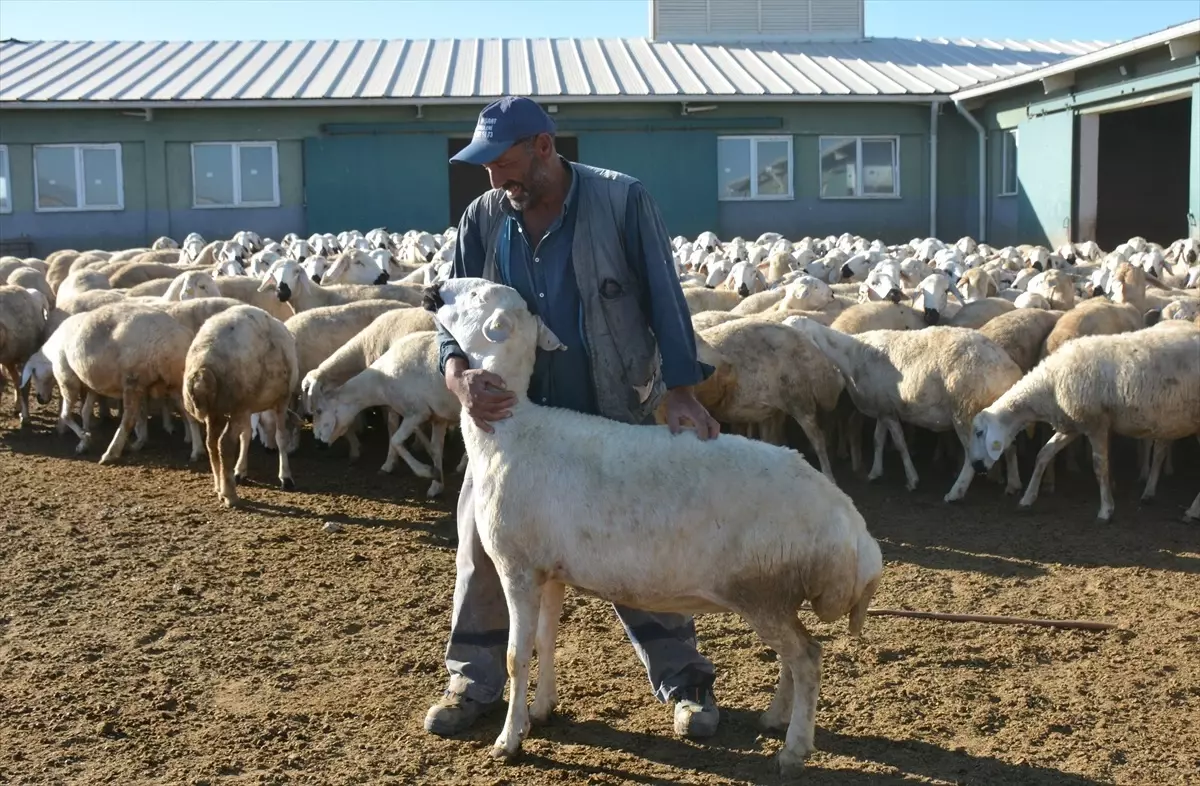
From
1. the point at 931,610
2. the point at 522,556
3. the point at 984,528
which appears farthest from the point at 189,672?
the point at 984,528

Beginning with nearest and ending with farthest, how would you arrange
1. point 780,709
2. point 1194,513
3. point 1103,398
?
point 780,709 → point 1194,513 → point 1103,398

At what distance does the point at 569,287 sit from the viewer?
4613mm

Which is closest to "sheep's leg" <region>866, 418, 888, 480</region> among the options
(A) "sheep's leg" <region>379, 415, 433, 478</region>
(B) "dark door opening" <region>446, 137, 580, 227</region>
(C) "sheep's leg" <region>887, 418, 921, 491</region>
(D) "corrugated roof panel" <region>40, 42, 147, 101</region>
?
(C) "sheep's leg" <region>887, 418, 921, 491</region>

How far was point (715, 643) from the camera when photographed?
5.84m

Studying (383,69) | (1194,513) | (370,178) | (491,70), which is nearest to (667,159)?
(491,70)

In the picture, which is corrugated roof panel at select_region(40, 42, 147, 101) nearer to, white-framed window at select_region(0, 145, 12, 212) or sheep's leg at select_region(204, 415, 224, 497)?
white-framed window at select_region(0, 145, 12, 212)

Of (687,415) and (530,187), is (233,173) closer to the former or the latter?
(530,187)

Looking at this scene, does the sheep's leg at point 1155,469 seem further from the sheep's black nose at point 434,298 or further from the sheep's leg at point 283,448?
the sheep's black nose at point 434,298

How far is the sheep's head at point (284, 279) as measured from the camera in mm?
12789

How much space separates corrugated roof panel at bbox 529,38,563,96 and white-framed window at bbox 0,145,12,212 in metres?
11.2

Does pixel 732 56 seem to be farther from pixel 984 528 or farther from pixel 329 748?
pixel 329 748

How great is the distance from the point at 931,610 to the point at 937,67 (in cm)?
2620

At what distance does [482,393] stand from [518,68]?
26.8m

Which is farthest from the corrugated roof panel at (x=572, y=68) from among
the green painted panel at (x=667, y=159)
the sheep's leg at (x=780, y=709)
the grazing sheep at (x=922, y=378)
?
the sheep's leg at (x=780, y=709)
